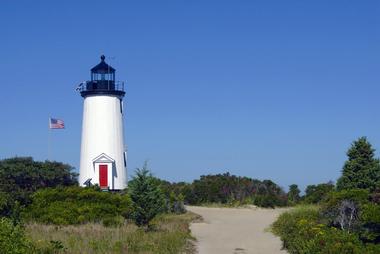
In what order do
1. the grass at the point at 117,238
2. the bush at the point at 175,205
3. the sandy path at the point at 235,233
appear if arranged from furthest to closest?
the bush at the point at 175,205 < the sandy path at the point at 235,233 < the grass at the point at 117,238

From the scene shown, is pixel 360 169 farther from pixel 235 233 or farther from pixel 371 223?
pixel 371 223

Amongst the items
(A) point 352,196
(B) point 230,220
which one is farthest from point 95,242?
(B) point 230,220

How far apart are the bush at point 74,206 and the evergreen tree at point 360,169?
10272 mm

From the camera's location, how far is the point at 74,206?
92.8 feet

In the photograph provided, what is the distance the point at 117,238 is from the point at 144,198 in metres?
3.69

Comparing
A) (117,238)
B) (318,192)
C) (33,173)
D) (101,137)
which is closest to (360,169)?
(318,192)

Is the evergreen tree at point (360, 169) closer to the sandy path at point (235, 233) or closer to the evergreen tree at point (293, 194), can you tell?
the sandy path at point (235, 233)

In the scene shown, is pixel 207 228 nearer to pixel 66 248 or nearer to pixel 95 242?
pixel 95 242

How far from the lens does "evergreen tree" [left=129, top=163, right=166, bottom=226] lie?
79.1 ft

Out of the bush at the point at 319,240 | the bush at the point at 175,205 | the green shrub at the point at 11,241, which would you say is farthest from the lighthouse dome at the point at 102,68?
the green shrub at the point at 11,241

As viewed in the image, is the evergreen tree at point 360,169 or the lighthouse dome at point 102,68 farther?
the lighthouse dome at point 102,68

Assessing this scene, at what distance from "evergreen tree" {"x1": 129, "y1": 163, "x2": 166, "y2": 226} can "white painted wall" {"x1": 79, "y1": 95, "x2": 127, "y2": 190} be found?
1290 cm

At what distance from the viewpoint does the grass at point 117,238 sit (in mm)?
18547

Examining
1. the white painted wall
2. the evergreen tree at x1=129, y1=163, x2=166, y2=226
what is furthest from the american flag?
the evergreen tree at x1=129, y1=163, x2=166, y2=226
